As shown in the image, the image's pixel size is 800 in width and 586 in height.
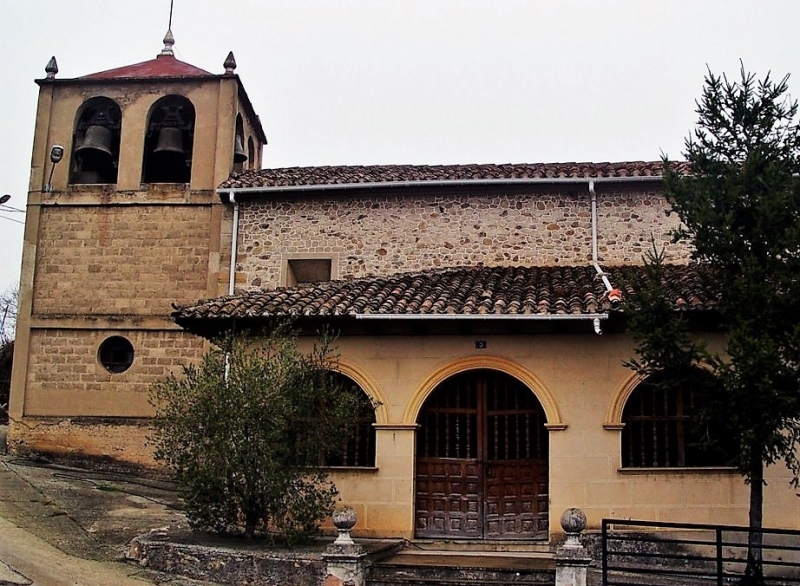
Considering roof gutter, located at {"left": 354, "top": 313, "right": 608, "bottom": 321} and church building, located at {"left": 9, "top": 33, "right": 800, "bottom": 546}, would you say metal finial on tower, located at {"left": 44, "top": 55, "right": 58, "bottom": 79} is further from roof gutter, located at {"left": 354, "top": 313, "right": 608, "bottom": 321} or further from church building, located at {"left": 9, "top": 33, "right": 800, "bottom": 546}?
roof gutter, located at {"left": 354, "top": 313, "right": 608, "bottom": 321}

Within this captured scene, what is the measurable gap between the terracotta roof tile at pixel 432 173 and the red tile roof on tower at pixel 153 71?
3.05 metres

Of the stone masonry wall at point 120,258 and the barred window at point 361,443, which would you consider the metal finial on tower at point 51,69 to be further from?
the barred window at point 361,443

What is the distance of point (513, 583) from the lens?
10508 mm

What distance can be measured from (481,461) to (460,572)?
237cm

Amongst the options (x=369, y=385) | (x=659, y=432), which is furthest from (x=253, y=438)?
(x=659, y=432)

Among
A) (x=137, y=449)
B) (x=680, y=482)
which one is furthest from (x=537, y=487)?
(x=137, y=449)

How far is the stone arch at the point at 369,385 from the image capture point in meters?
13.0

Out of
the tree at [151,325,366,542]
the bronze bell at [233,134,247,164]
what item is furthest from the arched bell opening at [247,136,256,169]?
the tree at [151,325,366,542]

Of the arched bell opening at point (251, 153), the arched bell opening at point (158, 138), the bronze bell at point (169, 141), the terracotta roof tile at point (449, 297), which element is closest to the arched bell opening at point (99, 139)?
the arched bell opening at point (158, 138)

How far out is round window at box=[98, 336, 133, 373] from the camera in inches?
743

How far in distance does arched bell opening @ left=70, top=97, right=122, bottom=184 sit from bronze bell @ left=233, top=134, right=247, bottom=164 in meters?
2.56

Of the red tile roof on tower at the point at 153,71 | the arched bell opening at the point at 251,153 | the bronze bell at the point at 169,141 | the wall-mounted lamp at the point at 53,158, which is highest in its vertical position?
the red tile roof on tower at the point at 153,71

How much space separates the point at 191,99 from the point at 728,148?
1228 centimetres

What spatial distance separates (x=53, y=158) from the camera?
63.6 feet
